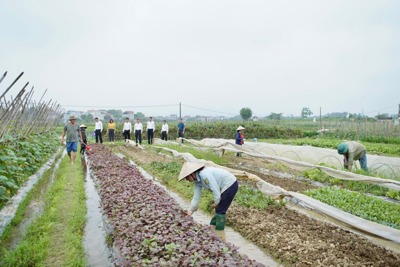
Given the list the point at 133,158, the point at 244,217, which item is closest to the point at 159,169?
the point at 133,158

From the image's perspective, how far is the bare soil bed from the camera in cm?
451

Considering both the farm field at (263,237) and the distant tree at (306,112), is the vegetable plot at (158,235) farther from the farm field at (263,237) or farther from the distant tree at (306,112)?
the distant tree at (306,112)

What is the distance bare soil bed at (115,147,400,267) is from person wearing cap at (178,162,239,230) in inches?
30.6

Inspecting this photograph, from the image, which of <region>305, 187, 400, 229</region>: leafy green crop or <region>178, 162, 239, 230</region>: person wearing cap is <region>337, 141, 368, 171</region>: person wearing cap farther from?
<region>178, 162, 239, 230</region>: person wearing cap

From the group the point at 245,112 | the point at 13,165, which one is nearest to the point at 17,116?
the point at 13,165

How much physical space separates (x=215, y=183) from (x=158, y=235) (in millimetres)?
1168

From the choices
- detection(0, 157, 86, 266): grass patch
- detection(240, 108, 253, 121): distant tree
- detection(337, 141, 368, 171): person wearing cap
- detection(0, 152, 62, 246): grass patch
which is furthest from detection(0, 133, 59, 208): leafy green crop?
detection(240, 108, 253, 121): distant tree

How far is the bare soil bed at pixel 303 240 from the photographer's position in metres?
4.51

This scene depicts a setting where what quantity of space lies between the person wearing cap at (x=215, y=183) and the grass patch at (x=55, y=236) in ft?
6.29

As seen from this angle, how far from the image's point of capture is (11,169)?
821cm

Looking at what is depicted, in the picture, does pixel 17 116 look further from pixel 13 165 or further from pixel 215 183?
pixel 215 183

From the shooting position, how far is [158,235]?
14.9ft

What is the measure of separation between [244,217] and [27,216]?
4.42 metres

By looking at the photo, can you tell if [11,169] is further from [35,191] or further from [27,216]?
[27,216]
